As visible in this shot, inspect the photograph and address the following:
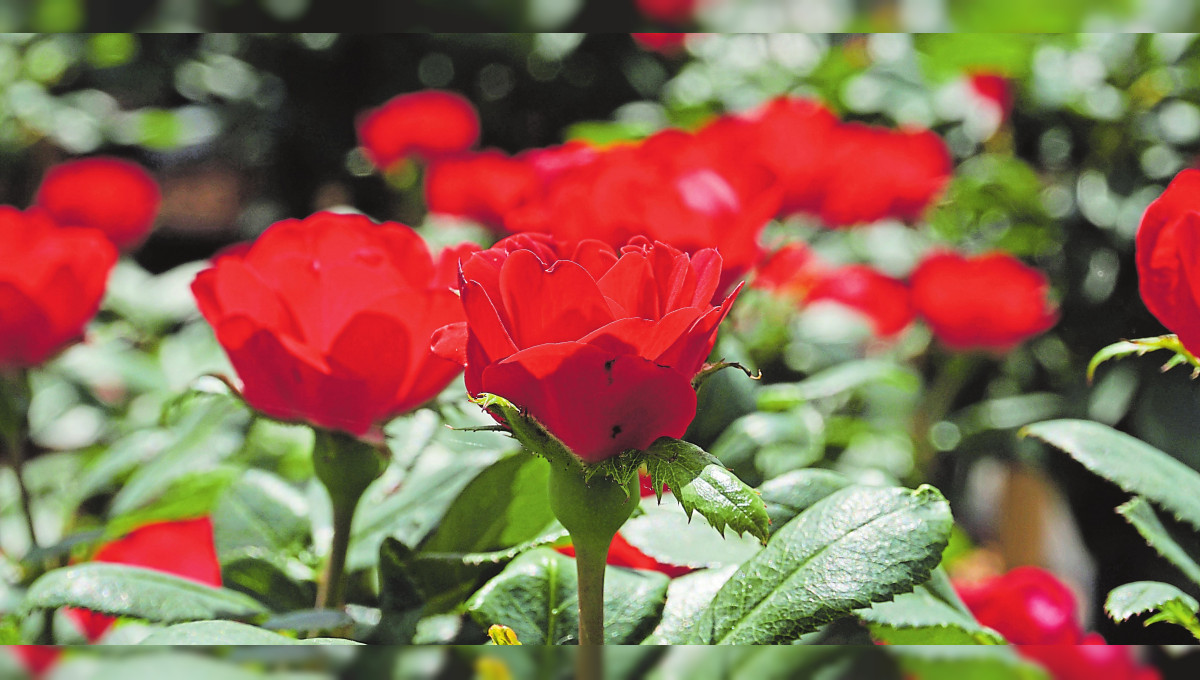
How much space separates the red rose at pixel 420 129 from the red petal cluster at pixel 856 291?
1.17ft

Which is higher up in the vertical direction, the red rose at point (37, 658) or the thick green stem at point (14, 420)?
the red rose at point (37, 658)

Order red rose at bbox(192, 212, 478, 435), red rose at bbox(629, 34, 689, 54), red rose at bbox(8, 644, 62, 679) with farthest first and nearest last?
red rose at bbox(629, 34, 689, 54) < red rose at bbox(192, 212, 478, 435) < red rose at bbox(8, 644, 62, 679)

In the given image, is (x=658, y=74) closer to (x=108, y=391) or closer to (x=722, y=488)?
(x=108, y=391)

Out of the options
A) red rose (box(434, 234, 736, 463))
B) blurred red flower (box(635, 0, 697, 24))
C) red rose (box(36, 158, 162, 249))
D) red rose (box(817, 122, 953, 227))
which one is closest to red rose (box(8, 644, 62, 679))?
red rose (box(434, 234, 736, 463))

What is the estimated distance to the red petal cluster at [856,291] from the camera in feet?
2.10

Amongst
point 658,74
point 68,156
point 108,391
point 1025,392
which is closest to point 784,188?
point 1025,392

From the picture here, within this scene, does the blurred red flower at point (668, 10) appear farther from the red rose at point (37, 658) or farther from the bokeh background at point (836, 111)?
the red rose at point (37, 658)

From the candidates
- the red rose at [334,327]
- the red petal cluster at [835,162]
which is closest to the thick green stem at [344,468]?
the red rose at [334,327]

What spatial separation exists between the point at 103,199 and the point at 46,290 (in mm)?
496

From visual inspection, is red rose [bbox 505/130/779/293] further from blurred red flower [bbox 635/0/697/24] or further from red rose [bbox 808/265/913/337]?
red rose [bbox 808/265/913/337]

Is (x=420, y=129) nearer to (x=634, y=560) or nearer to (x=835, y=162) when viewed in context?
(x=835, y=162)

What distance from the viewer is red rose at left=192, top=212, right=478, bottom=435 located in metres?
0.23

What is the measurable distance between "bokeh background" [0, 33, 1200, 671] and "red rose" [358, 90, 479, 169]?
91mm

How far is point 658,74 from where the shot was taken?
3.98ft
